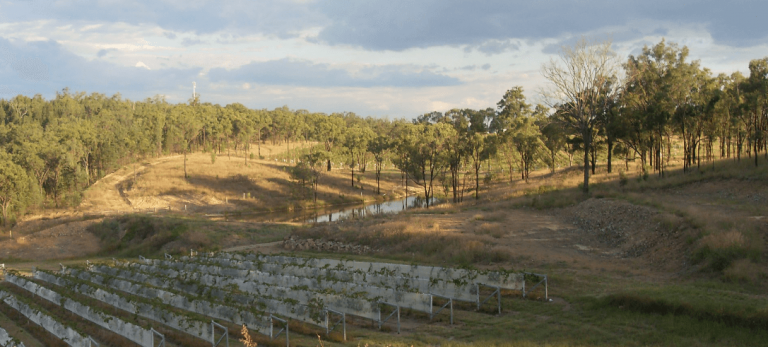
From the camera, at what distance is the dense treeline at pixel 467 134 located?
40375 mm

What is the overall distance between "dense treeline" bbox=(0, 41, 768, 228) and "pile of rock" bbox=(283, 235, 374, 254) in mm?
18137

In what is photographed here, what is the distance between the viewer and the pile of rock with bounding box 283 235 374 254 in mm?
30422

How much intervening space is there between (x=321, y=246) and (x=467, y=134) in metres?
31.5

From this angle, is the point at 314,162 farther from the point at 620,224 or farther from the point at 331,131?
the point at 620,224

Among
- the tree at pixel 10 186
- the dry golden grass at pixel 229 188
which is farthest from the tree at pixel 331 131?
the tree at pixel 10 186

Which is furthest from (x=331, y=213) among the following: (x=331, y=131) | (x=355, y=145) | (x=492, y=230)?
(x=492, y=230)

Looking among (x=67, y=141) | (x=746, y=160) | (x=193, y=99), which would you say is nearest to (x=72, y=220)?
(x=67, y=141)

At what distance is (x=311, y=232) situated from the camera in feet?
115

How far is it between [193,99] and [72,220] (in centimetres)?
11458

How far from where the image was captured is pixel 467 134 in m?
59.0

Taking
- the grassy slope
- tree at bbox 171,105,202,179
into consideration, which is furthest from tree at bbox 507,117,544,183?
tree at bbox 171,105,202,179

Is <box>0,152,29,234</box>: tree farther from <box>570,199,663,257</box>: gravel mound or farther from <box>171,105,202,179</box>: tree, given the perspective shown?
<box>570,199,663,257</box>: gravel mound

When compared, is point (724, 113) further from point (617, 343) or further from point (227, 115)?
point (227, 115)

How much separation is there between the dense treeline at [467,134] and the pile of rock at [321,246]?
59.5 ft
